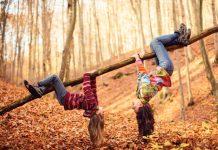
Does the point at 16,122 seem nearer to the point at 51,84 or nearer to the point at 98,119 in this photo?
the point at 51,84

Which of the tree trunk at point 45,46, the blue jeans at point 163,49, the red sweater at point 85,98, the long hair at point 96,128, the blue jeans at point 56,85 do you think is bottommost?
the long hair at point 96,128

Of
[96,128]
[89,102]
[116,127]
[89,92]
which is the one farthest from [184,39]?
[116,127]

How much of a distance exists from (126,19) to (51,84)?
183ft

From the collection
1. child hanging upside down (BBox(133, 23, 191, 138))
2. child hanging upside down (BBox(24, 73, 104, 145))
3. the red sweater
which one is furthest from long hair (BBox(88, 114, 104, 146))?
child hanging upside down (BBox(133, 23, 191, 138))

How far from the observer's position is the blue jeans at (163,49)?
6195mm

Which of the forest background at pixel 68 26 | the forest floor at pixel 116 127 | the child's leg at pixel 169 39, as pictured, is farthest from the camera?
the forest background at pixel 68 26

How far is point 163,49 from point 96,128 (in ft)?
7.03

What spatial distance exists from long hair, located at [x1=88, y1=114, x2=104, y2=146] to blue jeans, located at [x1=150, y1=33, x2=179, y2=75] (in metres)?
1.69

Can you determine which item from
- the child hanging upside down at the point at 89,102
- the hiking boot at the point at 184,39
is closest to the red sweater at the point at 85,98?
the child hanging upside down at the point at 89,102

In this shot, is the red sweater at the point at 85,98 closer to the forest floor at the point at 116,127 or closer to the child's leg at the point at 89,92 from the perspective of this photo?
the child's leg at the point at 89,92

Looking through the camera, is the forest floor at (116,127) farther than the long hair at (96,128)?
Yes

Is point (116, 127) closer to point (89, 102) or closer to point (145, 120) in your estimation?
point (145, 120)

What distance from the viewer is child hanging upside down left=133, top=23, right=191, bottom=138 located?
6.07m

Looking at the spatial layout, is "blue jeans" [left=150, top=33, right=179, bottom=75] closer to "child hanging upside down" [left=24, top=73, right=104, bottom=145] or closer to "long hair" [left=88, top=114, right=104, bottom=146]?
"child hanging upside down" [left=24, top=73, right=104, bottom=145]
